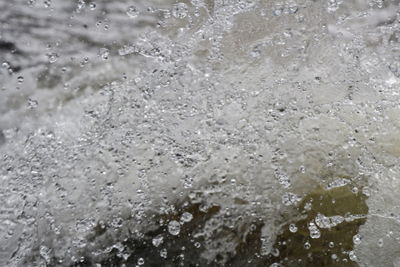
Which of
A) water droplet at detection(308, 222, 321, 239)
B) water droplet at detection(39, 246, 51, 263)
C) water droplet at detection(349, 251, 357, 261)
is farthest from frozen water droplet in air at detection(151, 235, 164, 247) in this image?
water droplet at detection(349, 251, 357, 261)

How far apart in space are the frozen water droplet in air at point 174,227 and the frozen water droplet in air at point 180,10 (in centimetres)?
74

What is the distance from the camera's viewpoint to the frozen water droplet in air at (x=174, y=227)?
141 cm

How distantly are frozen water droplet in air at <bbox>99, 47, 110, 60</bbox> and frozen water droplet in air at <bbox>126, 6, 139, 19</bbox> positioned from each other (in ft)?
0.54

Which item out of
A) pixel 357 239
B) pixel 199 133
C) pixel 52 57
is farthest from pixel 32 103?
pixel 357 239

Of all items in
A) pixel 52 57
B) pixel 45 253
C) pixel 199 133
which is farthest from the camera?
pixel 52 57

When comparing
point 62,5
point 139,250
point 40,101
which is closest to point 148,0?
point 62,5

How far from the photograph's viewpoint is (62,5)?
1.70 metres

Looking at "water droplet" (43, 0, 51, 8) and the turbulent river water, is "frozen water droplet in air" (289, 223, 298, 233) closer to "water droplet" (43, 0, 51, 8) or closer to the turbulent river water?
the turbulent river water

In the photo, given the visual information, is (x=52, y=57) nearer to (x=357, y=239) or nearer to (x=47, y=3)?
(x=47, y=3)

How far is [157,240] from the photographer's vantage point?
140cm

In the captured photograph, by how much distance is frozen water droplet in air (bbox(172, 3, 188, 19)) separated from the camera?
5.56ft

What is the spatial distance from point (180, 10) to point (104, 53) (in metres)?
0.32

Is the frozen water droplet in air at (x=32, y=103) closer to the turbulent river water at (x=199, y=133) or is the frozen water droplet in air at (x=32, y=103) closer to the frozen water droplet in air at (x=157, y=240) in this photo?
the turbulent river water at (x=199, y=133)

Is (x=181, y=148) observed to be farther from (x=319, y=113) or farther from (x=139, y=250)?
(x=319, y=113)
